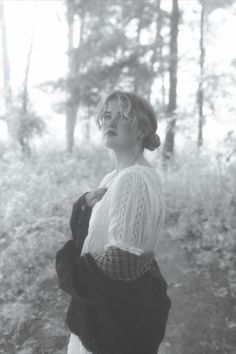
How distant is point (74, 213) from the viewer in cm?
225

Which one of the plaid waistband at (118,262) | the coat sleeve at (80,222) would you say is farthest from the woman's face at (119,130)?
the plaid waistband at (118,262)

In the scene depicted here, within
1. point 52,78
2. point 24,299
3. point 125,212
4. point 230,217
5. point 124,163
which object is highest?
point 52,78

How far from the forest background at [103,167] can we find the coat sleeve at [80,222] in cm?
315

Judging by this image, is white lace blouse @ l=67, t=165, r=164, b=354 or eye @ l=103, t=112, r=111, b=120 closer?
white lace blouse @ l=67, t=165, r=164, b=354

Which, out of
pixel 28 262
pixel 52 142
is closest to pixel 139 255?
pixel 28 262

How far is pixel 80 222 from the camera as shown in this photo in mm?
2184

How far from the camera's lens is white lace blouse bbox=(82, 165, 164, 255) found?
5.81 feet

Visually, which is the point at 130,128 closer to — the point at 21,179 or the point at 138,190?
the point at 138,190

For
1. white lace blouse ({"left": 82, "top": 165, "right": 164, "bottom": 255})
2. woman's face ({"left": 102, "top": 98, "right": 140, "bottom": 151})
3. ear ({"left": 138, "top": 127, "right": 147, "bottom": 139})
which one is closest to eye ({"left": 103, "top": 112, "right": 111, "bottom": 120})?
woman's face ({"left": 102, "top": 98, "right": 140, "bottom": 151})

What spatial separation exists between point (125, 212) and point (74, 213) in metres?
0.57

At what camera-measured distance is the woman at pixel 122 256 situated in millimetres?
Answer: 1794

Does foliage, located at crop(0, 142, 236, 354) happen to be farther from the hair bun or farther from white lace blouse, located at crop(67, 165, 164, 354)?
the hair bun

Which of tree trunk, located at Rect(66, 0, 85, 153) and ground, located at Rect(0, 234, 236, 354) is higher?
tree trunk, located at Rect(66, 0, 85, 153)

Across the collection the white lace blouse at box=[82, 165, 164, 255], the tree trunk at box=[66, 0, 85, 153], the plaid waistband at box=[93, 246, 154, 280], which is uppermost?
the tree trunk at box=[66, 0, 85, 153]
